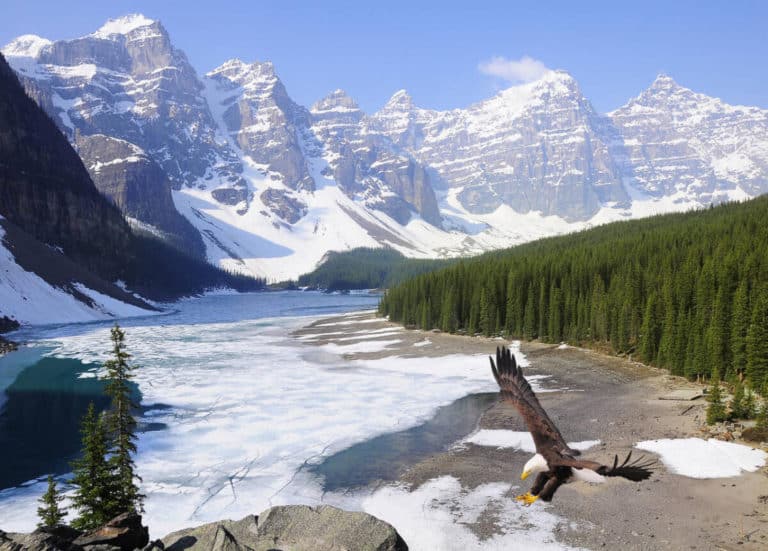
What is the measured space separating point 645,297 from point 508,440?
1526 inches

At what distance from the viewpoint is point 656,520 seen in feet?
59.6

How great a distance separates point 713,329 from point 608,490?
26.7 metres

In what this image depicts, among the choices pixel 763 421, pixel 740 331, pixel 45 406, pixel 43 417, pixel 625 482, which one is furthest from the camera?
pixel 740 331

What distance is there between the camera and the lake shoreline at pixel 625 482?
17.1 meters

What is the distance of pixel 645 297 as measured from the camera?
59.2 metres

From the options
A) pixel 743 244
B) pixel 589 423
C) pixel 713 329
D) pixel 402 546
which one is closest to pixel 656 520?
pixel 402 546

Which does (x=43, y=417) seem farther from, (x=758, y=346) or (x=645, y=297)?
(x=645, y=297)

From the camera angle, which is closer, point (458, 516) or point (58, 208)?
point (458, 516)

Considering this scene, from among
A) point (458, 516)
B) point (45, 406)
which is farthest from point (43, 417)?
point (458, 516)

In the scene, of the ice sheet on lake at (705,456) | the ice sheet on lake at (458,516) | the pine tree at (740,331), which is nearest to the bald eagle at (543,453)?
the ice sheet on lake at (458,516)

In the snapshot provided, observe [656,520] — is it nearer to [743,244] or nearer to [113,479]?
[113,479]

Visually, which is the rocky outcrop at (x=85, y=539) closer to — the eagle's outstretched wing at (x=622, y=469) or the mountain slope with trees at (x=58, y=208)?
the eagle's outstretched wing at (x=622, y=469)

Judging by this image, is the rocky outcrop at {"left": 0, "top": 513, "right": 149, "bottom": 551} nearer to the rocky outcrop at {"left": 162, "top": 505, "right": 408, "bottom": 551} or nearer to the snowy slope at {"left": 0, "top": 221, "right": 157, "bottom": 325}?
the rocky outcrop at {"left": 162, "top": 505, "right": 408, "bottom": 551}

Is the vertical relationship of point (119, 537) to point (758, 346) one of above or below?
below
